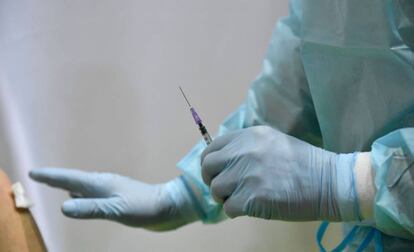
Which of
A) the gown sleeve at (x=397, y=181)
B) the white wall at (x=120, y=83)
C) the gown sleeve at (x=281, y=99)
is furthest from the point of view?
the white wall at (x=120, y=83)

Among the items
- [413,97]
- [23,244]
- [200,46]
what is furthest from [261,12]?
[23,244]

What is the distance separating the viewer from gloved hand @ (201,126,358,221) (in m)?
0.72

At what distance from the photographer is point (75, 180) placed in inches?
42.6

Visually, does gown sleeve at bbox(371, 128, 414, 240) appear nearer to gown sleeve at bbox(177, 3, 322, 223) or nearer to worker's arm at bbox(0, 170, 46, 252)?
gown sleeve at bbox(177, 3, 322, 223)

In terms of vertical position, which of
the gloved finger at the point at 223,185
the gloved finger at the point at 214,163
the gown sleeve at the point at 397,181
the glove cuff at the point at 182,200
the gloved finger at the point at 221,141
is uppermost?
the gloved finger at the point at 221,141

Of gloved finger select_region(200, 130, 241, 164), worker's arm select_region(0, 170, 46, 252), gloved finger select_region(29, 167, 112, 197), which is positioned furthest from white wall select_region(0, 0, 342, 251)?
gloved finger select_region(200, 130, 241, 164)

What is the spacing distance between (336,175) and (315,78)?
16cm

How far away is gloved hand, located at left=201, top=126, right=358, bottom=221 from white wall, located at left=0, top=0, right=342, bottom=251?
0.47 meters

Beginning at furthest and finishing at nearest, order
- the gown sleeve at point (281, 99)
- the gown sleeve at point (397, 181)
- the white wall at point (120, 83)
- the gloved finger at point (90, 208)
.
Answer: the white wall at point (120, 83), the gloved finger at point (90, 208), the gown sleeve at point (281, 99), the gown sleeve at point (397, 181)

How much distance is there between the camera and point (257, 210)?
0.75 metres

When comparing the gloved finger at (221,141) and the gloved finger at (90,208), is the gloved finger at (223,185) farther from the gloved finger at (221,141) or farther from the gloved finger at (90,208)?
the gloved finger at (90,208)

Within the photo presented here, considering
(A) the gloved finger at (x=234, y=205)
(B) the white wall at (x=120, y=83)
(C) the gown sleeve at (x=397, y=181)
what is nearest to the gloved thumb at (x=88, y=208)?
(B) the white wall at (x=120, y=83)

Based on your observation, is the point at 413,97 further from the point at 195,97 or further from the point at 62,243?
the point at 62,243

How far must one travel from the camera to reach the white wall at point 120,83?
1.22m
